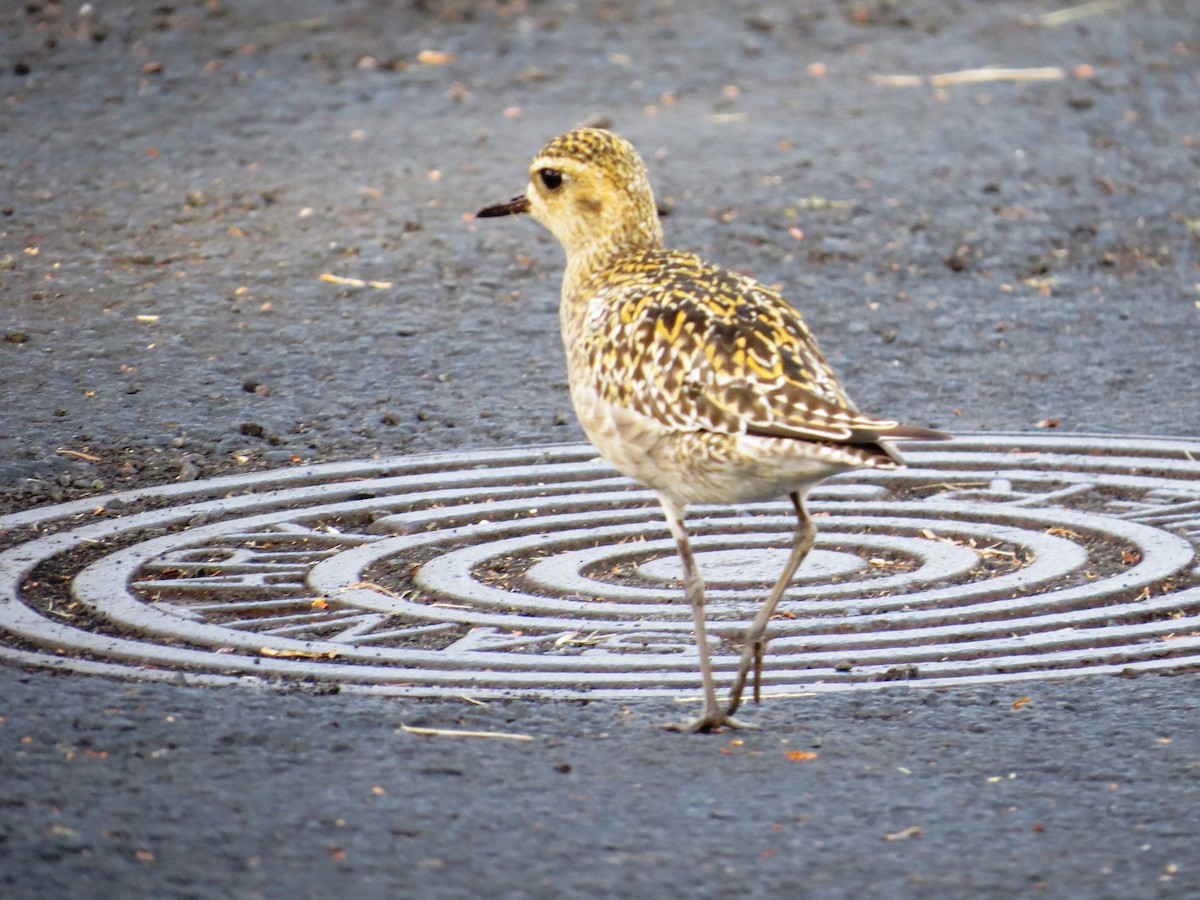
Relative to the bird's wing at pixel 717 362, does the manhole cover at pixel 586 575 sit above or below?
below

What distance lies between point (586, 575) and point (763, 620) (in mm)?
1256

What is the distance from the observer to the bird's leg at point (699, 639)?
535cm

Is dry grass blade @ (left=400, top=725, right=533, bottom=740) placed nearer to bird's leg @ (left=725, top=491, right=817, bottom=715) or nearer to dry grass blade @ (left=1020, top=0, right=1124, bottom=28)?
bird's leg @ (left=725, top=491, right=817, bottom=715)

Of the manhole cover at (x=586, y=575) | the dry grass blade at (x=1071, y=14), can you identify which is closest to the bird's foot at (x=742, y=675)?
the manhole cover at (x=586, y=575)

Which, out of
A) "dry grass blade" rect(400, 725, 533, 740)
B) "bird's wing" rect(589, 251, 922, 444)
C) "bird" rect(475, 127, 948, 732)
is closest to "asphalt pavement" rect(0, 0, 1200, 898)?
"dry grass blade" rect(400, 725, 533, 740)

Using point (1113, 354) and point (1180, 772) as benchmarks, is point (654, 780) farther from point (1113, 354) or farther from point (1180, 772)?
point (1113, 354)

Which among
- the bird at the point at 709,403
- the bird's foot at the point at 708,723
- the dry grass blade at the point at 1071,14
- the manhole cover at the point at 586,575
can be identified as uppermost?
the dry grass blade at the point at 1071,14

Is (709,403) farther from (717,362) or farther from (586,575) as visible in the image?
(586,575)

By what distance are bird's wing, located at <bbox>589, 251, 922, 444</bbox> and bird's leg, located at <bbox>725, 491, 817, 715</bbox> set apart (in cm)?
36

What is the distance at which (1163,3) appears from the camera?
56.7 ft

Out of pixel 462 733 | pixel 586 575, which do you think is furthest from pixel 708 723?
pixel 586 575

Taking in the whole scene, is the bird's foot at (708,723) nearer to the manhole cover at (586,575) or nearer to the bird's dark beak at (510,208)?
the manhole cover at (586,575)

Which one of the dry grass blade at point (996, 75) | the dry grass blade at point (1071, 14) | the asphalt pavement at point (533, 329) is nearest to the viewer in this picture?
the asphalt pavement at point (533, 329)

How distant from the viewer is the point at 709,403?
17.8ft
